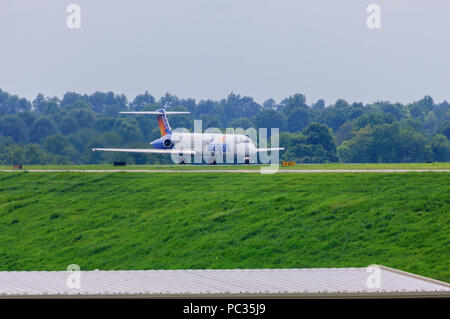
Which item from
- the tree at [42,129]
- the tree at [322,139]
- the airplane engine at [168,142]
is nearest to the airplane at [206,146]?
the airplane engine at [168,142]

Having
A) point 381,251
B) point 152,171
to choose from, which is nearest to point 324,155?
point 152,171

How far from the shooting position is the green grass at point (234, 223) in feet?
212

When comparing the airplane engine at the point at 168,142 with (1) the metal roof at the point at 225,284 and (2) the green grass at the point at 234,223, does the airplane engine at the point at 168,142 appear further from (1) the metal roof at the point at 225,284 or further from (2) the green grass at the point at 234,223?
(1) the metal roof at the point at 225,284

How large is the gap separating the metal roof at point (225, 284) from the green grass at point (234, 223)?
26909mm

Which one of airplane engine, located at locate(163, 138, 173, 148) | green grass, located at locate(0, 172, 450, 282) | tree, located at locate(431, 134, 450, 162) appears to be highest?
airplane engine, located at locate(163, 138, 173, 148)

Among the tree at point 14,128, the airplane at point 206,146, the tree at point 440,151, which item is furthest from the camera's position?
the tree at point 440,151

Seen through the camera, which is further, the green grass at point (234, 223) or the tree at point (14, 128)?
the tree at point (14, 128)

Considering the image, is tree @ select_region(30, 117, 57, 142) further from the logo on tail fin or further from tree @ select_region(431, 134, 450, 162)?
tree @ select_region(431, 134, 450, 162)

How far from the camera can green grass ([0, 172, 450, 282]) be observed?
6456cm

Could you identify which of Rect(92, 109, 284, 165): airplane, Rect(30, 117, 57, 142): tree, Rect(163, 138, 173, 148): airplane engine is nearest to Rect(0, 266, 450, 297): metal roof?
Rect(92, 109, 284, 165): airplane

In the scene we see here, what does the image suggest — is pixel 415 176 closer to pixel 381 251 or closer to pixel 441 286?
pixel 381 251

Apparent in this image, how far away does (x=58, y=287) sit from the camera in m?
31.2

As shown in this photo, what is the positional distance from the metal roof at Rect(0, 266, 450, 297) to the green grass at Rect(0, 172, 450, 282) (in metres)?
26.9

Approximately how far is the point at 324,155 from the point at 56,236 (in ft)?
343
